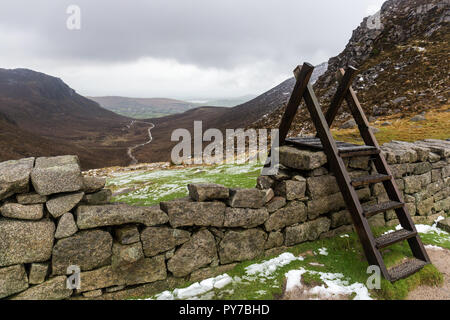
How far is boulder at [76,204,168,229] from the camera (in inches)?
172

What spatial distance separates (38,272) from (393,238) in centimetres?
693

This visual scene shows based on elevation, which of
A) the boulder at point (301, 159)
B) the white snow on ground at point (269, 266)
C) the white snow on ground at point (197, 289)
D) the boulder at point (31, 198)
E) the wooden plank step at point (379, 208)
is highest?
the boulder at point (301, 159)

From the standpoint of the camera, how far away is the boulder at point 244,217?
548cm

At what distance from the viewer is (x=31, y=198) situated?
13.4ft

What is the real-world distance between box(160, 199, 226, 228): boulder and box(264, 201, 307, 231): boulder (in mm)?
1320

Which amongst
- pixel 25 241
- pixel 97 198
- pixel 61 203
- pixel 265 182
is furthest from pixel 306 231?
pixel 25 241

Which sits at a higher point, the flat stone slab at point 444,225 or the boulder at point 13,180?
the boulder at point 13,180

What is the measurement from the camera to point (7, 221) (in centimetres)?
400

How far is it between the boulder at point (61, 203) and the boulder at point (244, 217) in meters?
2.97

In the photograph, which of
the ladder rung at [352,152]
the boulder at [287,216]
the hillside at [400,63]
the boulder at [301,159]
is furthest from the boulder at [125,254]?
the hillside at [400,63]

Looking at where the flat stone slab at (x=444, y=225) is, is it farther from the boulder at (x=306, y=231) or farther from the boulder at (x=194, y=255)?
the boulder at (x=194, y=255)

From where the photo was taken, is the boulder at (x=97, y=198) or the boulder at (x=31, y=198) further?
the boulder at (x=97, y=198)

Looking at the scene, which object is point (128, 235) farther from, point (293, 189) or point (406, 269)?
point (406, 269)

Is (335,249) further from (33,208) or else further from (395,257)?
(33,208)
